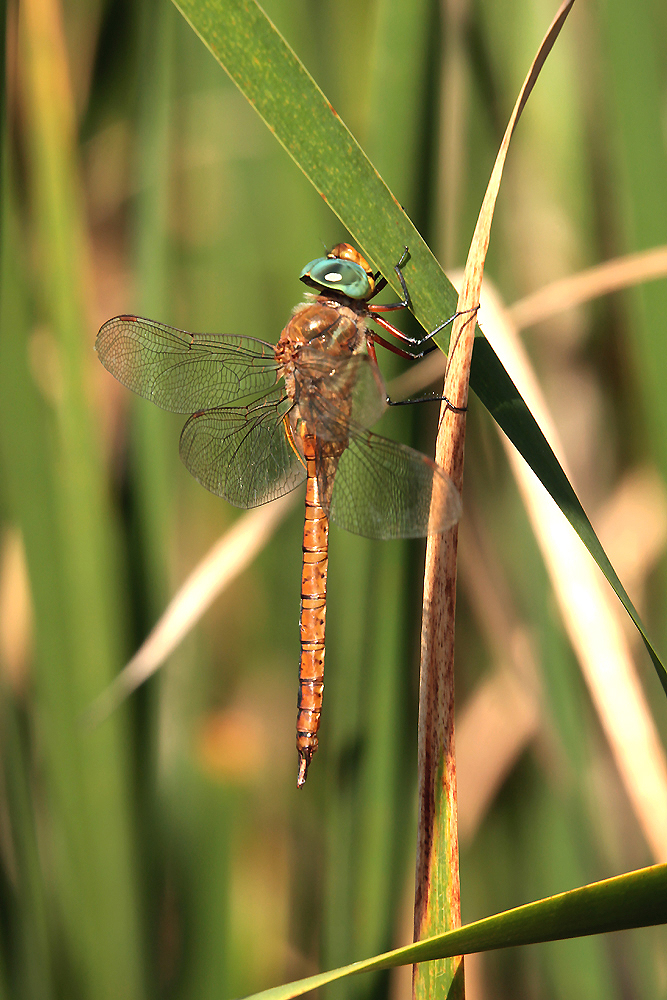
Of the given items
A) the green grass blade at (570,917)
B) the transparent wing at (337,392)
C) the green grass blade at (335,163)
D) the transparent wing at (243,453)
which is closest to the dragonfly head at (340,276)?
the transparent wing at (337,392)

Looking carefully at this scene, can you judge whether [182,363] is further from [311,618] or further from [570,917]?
[570,917]

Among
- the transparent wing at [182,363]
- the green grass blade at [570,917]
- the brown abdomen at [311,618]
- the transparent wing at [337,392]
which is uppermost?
the transparent wing at [182,363]

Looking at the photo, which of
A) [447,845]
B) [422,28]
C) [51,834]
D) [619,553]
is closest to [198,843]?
[51,834]

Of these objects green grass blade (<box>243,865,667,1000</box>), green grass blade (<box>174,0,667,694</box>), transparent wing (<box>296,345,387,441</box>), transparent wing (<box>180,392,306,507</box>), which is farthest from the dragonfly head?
green grass blade (<box>243,865,667,1000</box>)

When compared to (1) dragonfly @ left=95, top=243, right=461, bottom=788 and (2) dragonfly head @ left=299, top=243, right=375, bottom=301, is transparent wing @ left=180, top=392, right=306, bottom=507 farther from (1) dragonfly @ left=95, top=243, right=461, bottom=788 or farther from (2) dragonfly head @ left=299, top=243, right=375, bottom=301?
(2) dragonfly head @ left=299, top=243, right=375, bottom=301

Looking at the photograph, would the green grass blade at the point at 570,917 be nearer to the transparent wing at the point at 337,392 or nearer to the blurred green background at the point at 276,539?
the blurred green background at the point at 276,539

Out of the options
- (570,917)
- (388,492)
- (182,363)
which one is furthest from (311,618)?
(570,917)

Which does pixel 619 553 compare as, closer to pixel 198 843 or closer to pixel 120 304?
pixel 198 843
